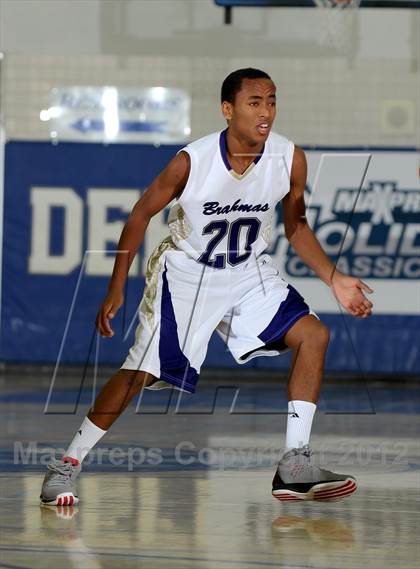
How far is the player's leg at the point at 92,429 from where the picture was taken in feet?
18.9

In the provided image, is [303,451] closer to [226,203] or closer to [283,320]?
[283,320]

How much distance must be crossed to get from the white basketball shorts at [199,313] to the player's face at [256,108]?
0.59 metres

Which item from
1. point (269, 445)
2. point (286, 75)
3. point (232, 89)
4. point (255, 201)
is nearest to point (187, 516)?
point (255, 201)

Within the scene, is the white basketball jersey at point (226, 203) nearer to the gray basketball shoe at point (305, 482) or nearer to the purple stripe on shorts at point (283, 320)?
the purple stripe on shorts at point (283, 320)

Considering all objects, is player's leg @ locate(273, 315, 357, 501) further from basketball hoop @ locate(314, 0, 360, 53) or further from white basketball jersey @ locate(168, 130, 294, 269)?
basketball hoop @ locate(314, 0, 360, 53)

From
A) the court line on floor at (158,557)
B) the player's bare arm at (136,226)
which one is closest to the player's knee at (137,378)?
the player's bare arm at (136,226)

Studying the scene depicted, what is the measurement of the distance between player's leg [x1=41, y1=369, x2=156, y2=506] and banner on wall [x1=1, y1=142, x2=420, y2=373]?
292 inches

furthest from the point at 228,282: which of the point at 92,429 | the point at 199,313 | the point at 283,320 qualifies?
the point at 92,429

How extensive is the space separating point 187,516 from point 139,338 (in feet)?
2.89

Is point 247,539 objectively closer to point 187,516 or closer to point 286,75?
point 187,516

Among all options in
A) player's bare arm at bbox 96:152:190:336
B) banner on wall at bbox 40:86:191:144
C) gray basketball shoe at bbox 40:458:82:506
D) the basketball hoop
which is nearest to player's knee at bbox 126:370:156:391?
player's bare arm at bbox 96:152:190:336

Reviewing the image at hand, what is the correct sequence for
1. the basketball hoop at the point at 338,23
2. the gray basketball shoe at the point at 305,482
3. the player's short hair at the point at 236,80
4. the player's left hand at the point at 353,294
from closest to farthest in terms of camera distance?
the gray basketball shoe at the point at 305,482 < the player's left hand at the point at 353,294 < the player's short hair at the point at 236,80 < the basketball hoop at the point at 338,23

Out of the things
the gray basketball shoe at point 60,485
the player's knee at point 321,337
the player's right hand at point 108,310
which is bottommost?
the gray basketball shoe at point 60,485

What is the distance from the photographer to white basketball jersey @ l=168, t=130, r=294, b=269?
6.10m
